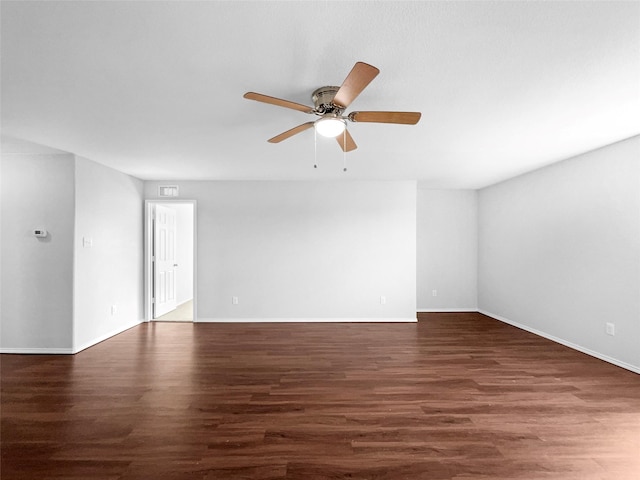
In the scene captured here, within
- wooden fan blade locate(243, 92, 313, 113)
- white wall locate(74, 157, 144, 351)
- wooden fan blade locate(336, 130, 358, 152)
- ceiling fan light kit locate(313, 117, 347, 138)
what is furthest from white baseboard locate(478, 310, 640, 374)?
white wall locate(74, 157, 144, 351)

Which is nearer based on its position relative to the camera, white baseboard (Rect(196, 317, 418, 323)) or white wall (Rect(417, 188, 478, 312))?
white baseboard (Rect(196, 317, 418, 323))

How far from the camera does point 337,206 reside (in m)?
5.34

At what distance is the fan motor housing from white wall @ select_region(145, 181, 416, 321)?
314cm

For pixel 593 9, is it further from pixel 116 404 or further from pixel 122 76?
pixel 116 404

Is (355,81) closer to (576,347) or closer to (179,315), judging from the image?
(576,347)

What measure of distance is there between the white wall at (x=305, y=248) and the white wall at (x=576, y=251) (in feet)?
5.22

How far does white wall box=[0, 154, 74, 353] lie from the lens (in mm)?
3721

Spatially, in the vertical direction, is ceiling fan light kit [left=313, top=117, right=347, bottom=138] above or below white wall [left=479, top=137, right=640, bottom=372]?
above

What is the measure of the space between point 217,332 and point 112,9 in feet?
13.2

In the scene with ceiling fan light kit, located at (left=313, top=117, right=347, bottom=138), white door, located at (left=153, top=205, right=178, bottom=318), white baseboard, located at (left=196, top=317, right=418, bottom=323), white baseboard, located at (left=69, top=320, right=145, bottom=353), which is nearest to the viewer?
ceiling fan light kit, located at (left=313, top=117, right=347, bottom=138)

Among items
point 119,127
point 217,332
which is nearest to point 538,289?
point 217,332

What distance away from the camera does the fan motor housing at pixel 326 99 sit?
82.8 inches

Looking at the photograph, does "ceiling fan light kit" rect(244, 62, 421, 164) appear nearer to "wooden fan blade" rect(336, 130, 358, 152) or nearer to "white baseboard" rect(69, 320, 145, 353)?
"wooden fan blade" rect(336, 130, 358, 152)

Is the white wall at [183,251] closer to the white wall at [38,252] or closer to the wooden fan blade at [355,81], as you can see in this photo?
the white wall at [38,252]
